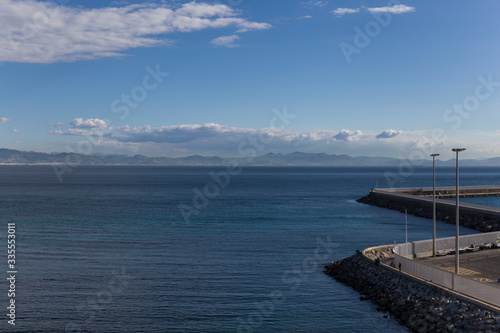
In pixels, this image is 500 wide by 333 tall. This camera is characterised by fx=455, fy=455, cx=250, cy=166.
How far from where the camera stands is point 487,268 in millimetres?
35719

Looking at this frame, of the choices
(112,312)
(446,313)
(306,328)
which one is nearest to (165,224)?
(112,312)

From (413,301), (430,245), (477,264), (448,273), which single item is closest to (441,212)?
(430,245)

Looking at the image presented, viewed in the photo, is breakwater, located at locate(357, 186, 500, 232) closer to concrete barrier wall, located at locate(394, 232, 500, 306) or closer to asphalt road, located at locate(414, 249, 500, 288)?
concrete barrier wall, located at locate(394, 232, 500, 306)

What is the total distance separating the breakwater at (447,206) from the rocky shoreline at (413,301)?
127ft

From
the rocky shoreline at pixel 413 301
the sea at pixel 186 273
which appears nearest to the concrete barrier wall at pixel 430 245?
the rocky shoreline at pixel 413 301

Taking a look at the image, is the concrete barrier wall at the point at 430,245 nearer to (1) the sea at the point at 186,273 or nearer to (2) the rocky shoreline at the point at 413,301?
(2) the rocky shoreline at the point at 413,301

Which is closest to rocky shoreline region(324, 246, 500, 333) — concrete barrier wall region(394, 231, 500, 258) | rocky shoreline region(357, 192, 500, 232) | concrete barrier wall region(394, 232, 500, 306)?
concrete barrier wall region(394, 232, 500, 306)

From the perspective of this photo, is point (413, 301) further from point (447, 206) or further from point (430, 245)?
point (447, 206)

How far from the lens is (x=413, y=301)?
30328mm

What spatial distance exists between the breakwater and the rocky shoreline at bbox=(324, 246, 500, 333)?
127 ft

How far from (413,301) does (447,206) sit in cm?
6294

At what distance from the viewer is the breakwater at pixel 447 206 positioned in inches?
2872

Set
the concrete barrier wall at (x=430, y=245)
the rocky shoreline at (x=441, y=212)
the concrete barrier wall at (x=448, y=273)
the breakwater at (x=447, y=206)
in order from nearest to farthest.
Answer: the concrete barrier wall at (x=448, y=273) < the concrete barrier wall at (x=430, y=245) < the rocky shoreline at (x=441, y=212) < the breakwater at (x=447, y=206)

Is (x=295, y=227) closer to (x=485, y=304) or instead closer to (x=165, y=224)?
(x=165, y=224)
